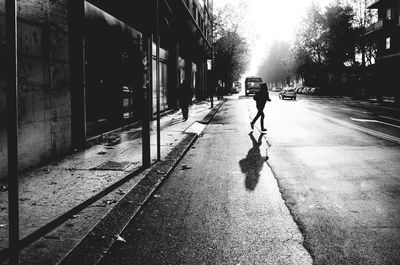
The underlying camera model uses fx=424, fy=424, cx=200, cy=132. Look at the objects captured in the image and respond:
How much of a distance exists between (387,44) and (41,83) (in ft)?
150

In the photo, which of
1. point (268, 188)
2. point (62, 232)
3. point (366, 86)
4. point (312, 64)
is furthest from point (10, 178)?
point (312, 64)

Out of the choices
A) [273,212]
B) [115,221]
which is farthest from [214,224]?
A: [115,221]

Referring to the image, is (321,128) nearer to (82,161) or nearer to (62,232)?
(82,161)

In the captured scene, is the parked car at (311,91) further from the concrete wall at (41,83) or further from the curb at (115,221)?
the curb at (115,221)

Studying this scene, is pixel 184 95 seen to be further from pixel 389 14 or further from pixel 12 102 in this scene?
pixel 389 14

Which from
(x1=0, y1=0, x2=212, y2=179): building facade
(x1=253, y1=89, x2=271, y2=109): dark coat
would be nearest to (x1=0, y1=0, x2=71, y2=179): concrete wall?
(x1=0, y1=0, x2=212, y2=179): building facade

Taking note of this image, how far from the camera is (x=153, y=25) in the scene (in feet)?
26.2

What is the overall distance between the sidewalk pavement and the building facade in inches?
23.0

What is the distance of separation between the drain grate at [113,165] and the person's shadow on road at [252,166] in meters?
2.18

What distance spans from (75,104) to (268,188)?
200 inches

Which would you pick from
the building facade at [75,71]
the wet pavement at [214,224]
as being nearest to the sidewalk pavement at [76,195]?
the wet pavement at [214,224]

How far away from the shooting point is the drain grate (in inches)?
297

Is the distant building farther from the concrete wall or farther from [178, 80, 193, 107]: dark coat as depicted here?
the concrete wall

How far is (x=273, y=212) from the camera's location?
5.06 metres
